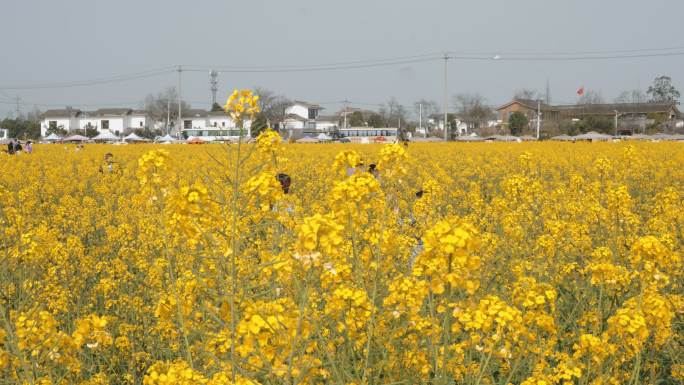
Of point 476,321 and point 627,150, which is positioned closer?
point 476,321

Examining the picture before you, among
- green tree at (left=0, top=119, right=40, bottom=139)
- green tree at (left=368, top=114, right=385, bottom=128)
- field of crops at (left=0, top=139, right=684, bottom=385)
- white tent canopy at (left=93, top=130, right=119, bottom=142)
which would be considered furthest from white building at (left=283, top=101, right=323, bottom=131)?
field of crops at (left=0, top=139, right=684, bottom=385)

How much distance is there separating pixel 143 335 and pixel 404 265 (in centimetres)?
184

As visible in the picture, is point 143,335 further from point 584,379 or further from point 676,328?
point 676,328

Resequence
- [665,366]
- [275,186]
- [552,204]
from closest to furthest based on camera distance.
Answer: [275,186] → [665,366] → [552,204]

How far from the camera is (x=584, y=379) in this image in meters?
2.83

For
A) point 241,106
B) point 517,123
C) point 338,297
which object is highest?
point 517,123

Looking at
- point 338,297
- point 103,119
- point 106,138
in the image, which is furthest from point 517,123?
point 338,297

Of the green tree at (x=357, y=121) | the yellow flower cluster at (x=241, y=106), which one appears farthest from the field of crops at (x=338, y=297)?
the green tree at (x=357, y=121)

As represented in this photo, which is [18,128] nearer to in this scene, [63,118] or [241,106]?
[63,118]

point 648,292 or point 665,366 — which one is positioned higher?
point 648,292

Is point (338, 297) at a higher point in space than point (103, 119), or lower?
lower

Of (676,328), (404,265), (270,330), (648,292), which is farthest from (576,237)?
(270,330)

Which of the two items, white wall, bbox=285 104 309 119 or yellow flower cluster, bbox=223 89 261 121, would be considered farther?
white wall, bbox=285 104 309 119

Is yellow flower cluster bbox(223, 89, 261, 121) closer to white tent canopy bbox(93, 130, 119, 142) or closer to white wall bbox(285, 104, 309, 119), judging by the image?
white tent canopy bbox(93, 130, 119, 142)
